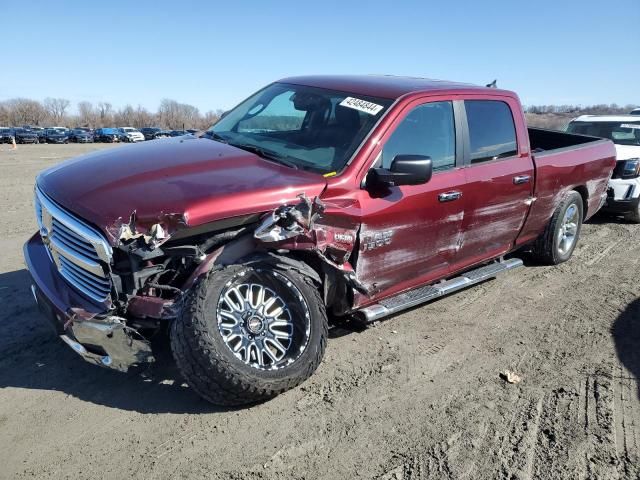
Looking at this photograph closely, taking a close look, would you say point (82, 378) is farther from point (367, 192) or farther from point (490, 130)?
point (490, 130)

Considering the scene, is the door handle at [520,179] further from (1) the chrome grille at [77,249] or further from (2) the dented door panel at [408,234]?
(1) the chrome grille at [77,249]

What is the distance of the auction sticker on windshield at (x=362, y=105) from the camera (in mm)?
3951

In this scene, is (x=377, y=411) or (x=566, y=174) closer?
(x=377, y=411)

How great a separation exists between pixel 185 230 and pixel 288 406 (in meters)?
1.27

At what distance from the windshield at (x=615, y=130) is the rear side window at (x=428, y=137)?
6584 mm

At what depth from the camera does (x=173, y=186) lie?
3.15 metres

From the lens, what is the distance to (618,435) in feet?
10.0

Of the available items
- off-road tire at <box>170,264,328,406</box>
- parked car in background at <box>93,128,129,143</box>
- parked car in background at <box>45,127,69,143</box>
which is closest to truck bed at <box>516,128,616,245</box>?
off-road tire at <box>170,264,328,406</box>

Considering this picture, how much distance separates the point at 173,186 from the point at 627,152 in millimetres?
8295

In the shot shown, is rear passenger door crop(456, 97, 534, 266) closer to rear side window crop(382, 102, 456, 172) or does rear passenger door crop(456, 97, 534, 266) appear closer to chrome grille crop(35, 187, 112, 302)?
rear side window crop(382, 102, 456, 172)

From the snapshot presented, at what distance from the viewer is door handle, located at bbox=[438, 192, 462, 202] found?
4.09 metres

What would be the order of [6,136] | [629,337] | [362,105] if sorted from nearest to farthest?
1. [362,105]
2. [629,337]
3. [6,136]

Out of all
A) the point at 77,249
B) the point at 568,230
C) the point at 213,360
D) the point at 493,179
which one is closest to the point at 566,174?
the point at 568,230

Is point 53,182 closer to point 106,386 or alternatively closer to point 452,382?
point 106,386
